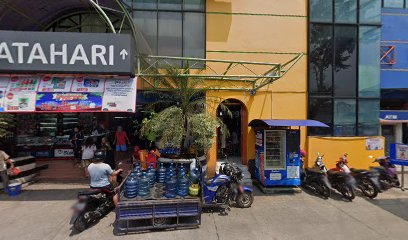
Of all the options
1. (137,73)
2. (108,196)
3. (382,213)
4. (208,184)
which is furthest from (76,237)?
(382,213)

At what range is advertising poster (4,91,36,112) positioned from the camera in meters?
6.29

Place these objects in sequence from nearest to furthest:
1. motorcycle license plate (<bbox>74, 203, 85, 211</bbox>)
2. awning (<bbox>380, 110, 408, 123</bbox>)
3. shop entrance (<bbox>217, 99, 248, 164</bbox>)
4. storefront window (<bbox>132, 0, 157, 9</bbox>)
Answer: motorcycle license plate (<bbox>74, 203, 85, 211</bbox>) < storefront window (<bbox>132, 0, 157, 9</bbox>) < shop entrance (<bbox>217, 99, 248, 164</bbox>) < awning (<bbox>380, 110, 408, 123</bbox>)

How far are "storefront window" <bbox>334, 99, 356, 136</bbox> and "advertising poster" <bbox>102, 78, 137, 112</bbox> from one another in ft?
27.6

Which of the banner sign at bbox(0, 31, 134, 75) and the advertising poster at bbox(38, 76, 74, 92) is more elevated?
the banner sign at bbox(0, 31, 134, 75)

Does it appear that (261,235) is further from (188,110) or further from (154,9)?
(154,9)

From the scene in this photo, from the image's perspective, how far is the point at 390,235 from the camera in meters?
4.87

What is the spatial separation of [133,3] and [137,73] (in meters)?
4.25

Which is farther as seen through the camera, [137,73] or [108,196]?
[137,73]

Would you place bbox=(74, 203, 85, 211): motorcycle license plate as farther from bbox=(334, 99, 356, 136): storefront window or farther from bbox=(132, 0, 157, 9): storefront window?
bbox=(334, 99, 356, 136): storefront window

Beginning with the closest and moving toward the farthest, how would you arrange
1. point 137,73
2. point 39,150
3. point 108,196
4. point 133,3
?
point 108,196, point 137,73, point 133,3, point 39,150

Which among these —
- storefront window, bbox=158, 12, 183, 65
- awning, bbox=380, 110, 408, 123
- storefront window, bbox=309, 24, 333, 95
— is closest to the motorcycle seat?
storefront window, bbox=158, 12, 183, 65

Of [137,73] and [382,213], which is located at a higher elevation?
[137,73]

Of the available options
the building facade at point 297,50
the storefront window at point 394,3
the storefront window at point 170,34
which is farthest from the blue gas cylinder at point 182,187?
the storefront window at point 394,3

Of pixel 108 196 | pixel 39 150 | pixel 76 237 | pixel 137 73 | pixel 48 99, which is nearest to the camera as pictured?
pixel 76 237
